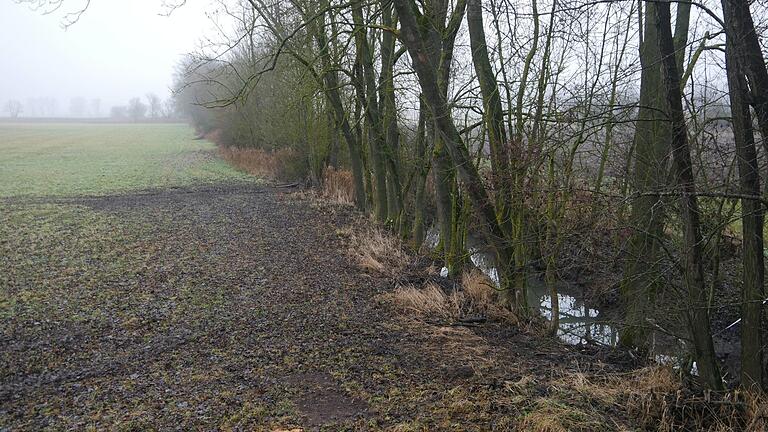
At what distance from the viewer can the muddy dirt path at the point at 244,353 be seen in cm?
475

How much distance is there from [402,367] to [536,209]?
249 cm

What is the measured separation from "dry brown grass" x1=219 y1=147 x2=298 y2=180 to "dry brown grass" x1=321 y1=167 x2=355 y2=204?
360 centimetres

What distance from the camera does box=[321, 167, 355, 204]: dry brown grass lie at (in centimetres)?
1853

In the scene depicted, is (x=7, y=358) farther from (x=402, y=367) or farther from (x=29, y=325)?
(x=402, y=367)

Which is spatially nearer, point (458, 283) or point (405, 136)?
point (458, 283)

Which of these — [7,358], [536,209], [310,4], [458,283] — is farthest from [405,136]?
[7,358]

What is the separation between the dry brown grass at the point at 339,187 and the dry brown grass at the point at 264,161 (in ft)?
11.8

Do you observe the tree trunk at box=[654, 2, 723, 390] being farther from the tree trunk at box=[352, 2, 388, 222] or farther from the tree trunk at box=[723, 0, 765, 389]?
the tree trunk at box=[352, 2, 388, 222]

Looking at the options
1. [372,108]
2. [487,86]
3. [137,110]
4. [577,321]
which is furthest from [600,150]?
[137,110]

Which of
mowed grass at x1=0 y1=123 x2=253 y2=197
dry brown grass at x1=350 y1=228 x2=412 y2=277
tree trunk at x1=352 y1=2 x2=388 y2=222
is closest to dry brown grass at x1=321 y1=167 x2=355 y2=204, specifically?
tree trunk at x1=352 y1=2 x2=388 y2=222

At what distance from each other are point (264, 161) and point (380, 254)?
57.3ft

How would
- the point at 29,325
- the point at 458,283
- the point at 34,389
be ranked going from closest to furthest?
the point at 34,389, the point at 29,325, the point at 458,283

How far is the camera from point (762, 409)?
4781 mm

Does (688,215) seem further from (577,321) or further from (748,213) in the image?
(577,321)
